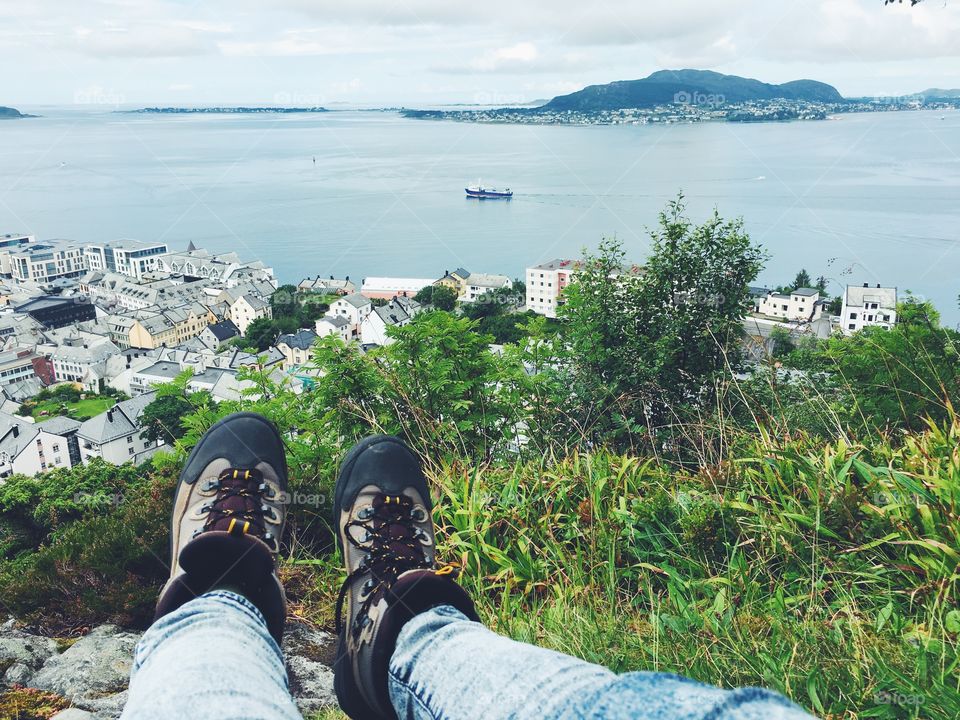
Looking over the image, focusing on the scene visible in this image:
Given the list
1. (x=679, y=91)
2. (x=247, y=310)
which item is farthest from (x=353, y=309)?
(x=679, y=91)

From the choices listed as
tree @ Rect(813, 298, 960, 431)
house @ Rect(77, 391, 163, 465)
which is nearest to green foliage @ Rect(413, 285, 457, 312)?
house @ Rect(77, 391, 163, 465)

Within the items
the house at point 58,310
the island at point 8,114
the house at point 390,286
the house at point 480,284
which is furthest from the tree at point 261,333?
the island at point 8,114

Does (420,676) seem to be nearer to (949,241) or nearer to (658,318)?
(658,318)

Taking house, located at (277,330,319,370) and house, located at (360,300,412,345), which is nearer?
house, located at (277,330,319,370)

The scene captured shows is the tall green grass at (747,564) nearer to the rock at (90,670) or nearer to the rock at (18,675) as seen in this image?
the rock at (90,670)

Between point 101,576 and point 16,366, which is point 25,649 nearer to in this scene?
point 101,576

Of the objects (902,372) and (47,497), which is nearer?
(902,372)

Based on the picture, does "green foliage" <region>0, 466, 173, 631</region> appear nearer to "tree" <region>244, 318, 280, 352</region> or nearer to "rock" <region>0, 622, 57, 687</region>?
"rock" <region>0, 622, 57, 687</region>
